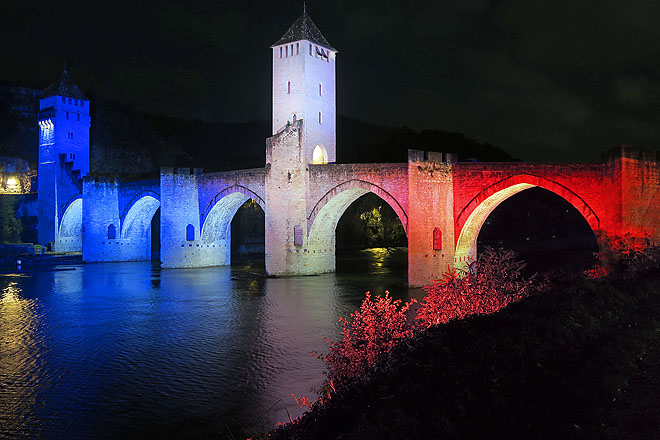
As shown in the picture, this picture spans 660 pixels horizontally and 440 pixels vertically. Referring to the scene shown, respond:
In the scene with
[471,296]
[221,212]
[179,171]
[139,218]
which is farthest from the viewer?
[139,218]

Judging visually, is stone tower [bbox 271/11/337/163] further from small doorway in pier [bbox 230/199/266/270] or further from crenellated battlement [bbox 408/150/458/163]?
small doorway in pier [bbox 230/199/266/270]

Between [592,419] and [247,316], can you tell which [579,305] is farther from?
[247,316]

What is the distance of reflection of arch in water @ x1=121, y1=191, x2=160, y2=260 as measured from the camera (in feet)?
104

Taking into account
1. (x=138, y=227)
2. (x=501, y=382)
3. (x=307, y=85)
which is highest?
(x=307, y=85)

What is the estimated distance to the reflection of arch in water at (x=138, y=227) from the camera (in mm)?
31750

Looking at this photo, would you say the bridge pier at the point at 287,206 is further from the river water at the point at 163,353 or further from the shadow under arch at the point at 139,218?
the shadow under arch at the point at 139,218

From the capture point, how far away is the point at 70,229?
37.6 meters

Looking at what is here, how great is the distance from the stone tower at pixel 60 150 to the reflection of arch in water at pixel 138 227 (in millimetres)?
6441

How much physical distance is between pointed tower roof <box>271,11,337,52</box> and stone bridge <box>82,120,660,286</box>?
222 inches

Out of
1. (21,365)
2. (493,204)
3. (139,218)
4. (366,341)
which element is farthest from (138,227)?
(366,341)

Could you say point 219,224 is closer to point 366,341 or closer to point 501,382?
A: point 366,341

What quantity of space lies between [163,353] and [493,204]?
42.8 ft

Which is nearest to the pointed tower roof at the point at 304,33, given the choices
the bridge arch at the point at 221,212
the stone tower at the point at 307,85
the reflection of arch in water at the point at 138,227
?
the stone tower at the point at 307,85

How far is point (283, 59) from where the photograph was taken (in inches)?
1021
